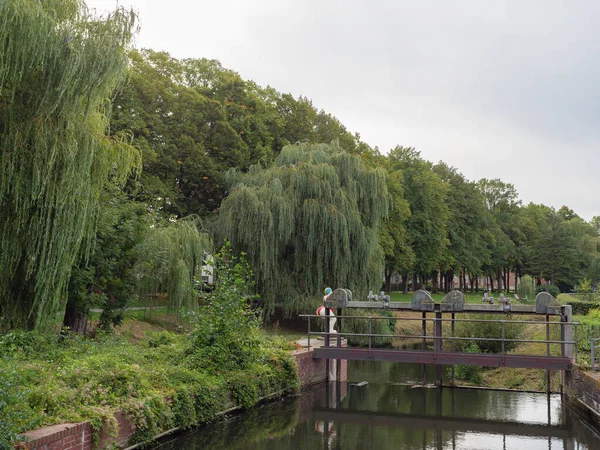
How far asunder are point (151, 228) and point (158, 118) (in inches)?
379

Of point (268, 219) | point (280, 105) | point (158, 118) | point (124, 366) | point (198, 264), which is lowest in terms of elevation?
point (124, 366)

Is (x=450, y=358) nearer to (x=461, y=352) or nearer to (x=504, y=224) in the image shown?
(x=461, y=352)

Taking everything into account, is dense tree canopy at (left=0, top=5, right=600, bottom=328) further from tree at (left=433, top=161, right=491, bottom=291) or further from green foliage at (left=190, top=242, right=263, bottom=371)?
green foliage at (left=190, top=242, right=263, bottom=371)

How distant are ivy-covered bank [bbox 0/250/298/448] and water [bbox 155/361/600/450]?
0.59 m

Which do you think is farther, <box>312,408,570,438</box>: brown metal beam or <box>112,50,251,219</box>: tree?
<box>112,50,251,219</box>: tree

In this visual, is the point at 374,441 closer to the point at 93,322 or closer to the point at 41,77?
the point at 41,77

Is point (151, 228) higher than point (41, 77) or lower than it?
lower

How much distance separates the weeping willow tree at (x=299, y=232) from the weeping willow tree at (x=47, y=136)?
34.1 ft

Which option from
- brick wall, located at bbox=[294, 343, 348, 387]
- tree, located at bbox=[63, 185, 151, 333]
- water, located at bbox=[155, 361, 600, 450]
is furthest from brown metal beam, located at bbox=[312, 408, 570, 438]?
tree, located at bbox=[63, 185, 151, 333]

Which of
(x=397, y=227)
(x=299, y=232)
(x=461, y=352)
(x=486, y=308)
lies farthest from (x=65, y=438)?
(x=397, y=227)

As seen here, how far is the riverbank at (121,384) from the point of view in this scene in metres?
7.82

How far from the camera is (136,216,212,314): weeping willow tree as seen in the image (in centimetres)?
1778

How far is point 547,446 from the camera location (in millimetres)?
11016

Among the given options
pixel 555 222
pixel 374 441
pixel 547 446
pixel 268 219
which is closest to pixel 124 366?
pixel 374 441
